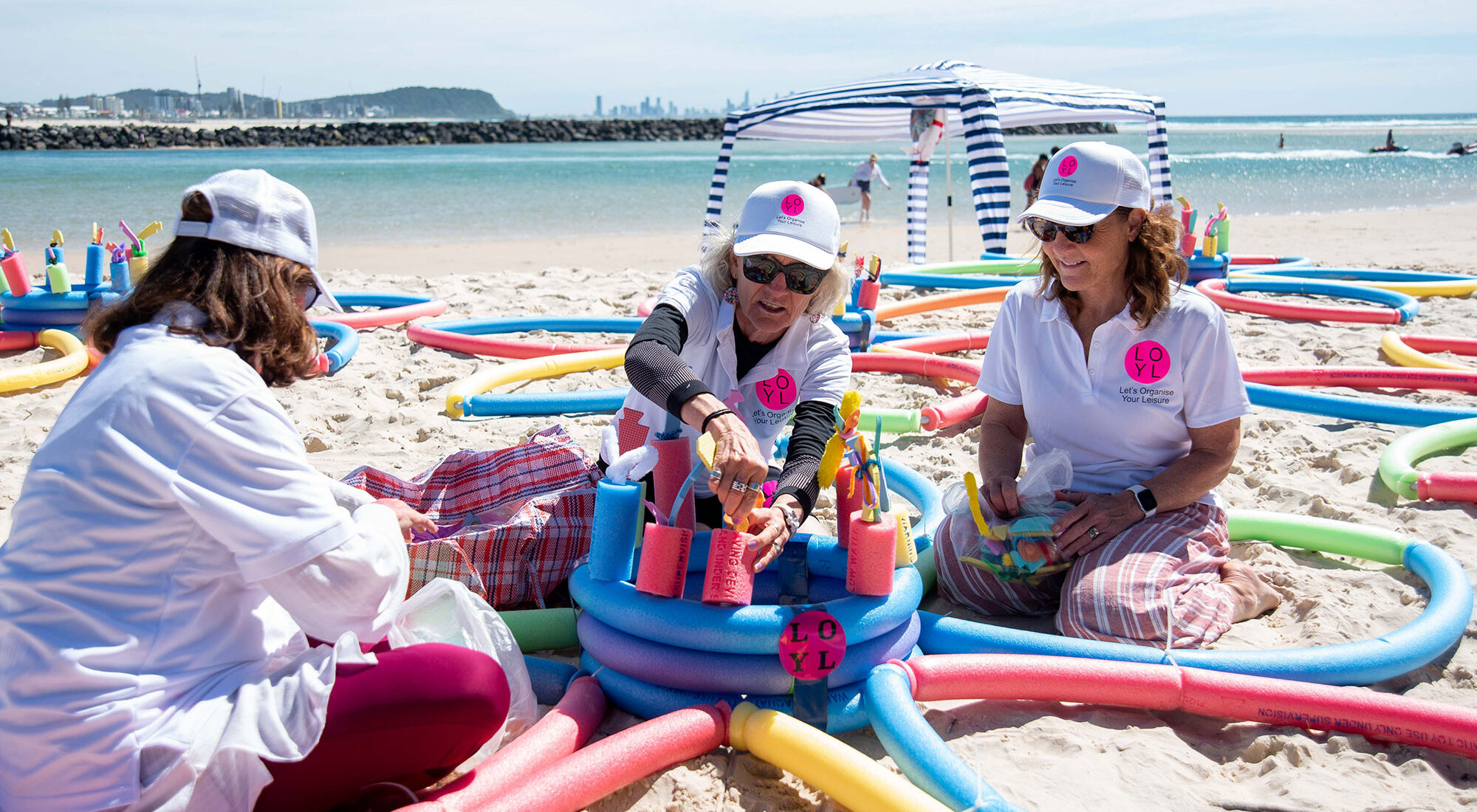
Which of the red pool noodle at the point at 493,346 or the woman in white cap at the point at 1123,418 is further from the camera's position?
the red pool noodle at the point at 493,346

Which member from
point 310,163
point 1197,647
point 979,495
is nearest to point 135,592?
point 979,495

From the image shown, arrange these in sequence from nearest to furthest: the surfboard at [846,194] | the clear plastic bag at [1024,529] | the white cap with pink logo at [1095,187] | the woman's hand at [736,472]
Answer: the woman's hand at [736,472]
the white cap with pink logo at [1095,187]
the clear plastic bag at [1024,529]
the surfboard at [846,194]

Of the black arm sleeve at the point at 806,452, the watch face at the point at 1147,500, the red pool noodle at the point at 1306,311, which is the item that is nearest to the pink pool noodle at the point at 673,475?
the black arm sleeve at the point at 806,452

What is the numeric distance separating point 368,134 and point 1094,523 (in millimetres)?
76745

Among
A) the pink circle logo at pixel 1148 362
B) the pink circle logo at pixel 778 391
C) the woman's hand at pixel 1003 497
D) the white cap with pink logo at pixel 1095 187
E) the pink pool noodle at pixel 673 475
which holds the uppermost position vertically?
the white cap with pink logo at pixel 1095 187

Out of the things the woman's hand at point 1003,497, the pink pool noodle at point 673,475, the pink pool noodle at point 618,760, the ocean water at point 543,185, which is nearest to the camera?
the pink pool noodle at point 618,760

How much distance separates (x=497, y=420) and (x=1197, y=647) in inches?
154

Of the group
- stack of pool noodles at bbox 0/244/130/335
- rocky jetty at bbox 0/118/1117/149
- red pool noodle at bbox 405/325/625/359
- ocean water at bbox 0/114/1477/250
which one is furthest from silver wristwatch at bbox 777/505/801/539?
rocky jetty at bbox 0/118/1117/149

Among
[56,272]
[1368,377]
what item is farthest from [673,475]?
[56,272]

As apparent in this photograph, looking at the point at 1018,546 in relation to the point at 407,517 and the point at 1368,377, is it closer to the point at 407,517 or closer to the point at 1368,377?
the point at 407,517

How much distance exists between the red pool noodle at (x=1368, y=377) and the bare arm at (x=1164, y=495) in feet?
9.86

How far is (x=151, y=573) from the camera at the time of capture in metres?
1.98

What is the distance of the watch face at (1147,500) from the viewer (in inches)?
133

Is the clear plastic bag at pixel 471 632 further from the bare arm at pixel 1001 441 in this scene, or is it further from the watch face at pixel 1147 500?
the watch face at pixel 1147 500
